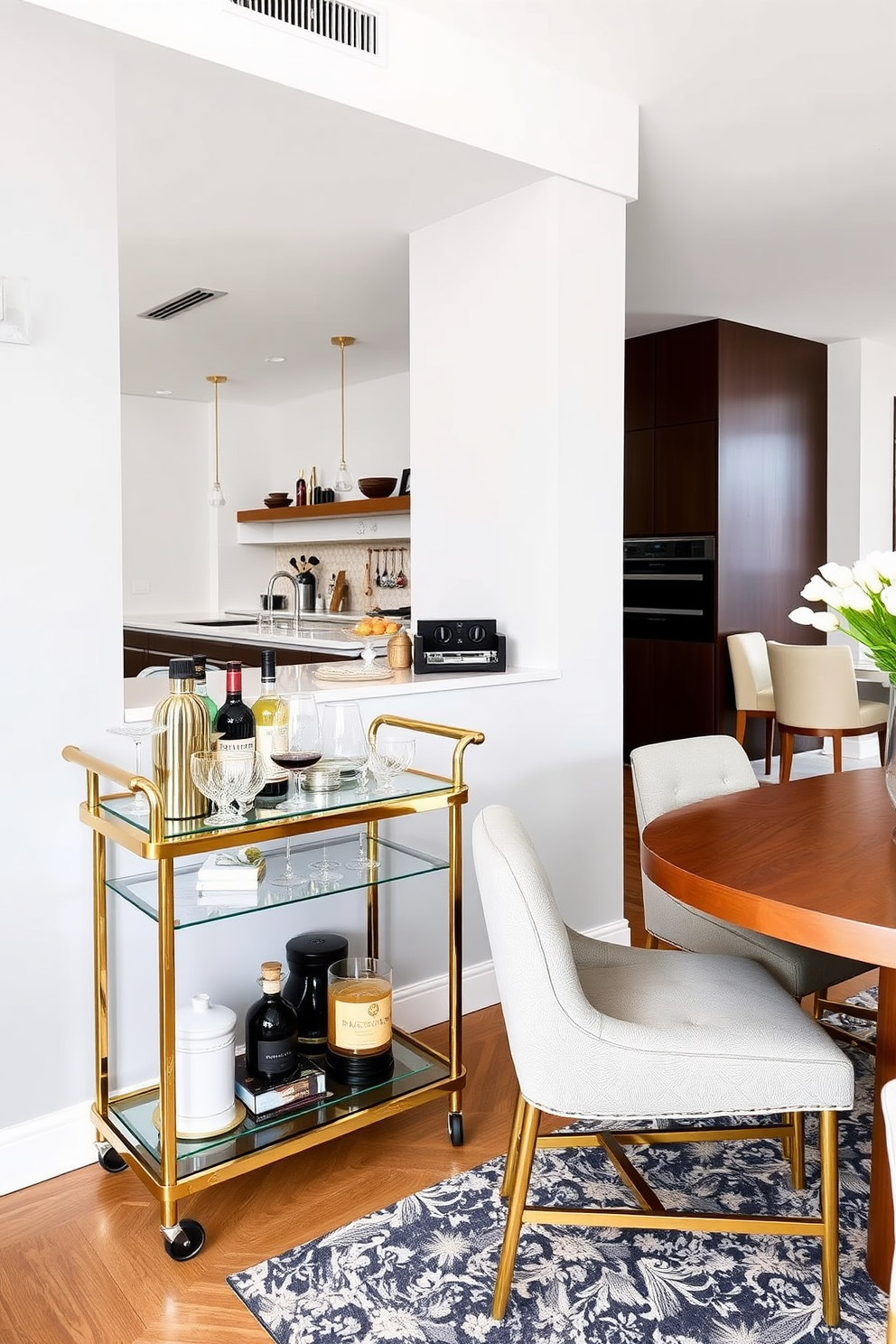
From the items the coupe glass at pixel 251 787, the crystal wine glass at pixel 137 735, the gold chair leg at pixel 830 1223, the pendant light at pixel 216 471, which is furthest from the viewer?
the pendant light at pixel 216 471

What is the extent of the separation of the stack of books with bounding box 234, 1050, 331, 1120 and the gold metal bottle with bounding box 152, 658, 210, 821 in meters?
0.59

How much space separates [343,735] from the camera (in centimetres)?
226

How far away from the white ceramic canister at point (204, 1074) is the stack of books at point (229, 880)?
24 cm

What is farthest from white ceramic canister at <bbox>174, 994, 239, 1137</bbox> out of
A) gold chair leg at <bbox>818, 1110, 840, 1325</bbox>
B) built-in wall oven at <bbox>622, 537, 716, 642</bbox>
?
built-in wall oven at <bbox>622, 537, 716, 642</bbox>

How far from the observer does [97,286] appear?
226 centimetres

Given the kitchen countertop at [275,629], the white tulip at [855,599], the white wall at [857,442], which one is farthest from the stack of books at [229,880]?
the white wall at [857,442]

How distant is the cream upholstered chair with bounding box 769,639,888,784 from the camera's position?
5.24 meters

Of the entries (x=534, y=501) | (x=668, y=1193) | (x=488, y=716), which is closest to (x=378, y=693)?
(x=488, y=716)

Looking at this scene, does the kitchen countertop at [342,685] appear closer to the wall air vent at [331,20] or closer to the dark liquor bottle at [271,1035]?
the dark liquor bottle at [271,1035]

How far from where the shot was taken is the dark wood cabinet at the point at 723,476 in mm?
5672

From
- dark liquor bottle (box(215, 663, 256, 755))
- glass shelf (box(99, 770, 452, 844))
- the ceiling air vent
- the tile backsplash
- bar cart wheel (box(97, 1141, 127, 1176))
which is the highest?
the ceiling air vent

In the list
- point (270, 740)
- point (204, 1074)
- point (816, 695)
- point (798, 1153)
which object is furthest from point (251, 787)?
point (816, 695)

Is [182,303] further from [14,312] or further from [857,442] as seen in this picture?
[857,442]

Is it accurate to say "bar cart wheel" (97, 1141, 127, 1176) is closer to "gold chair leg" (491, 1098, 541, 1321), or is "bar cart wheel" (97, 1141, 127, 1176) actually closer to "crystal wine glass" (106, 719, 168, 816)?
"crystal wine glass" (106, 719, 168, 816)
